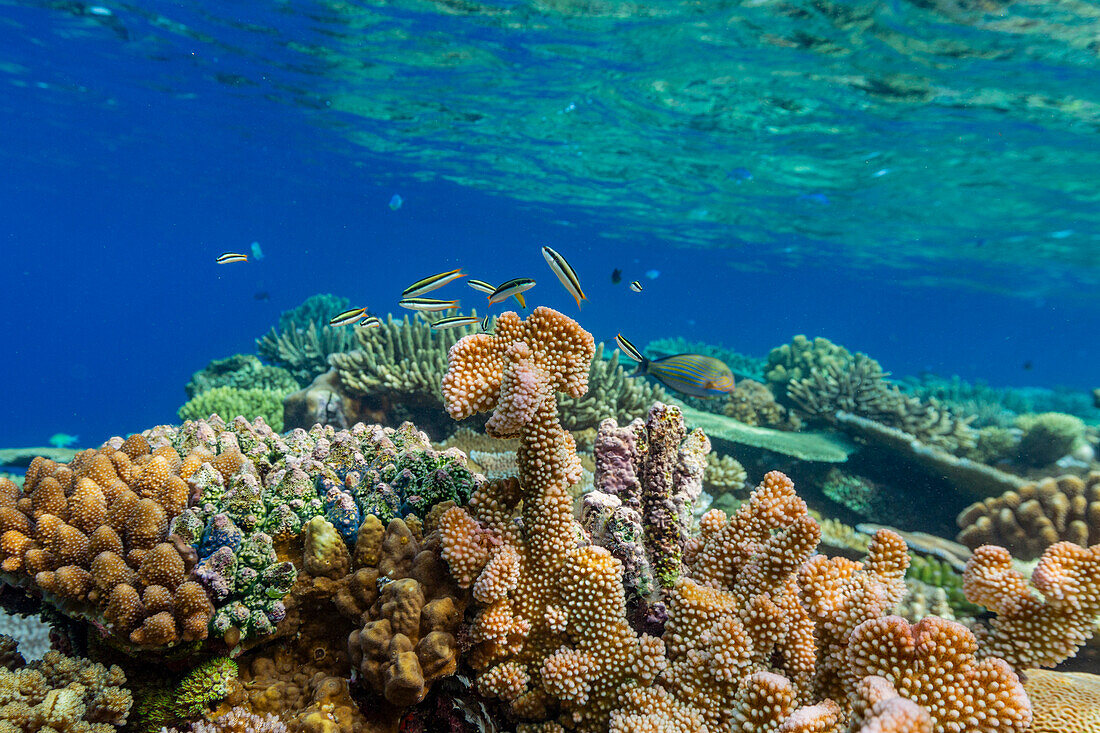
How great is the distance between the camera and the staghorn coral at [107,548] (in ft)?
6.88

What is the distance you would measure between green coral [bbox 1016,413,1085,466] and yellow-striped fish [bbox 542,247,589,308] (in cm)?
887

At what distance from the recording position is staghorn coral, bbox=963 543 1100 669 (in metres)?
1.78

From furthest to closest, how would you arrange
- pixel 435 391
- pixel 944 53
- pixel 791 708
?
1. pixel 944 53
2. pixel 435 391
3. pixel 791 708

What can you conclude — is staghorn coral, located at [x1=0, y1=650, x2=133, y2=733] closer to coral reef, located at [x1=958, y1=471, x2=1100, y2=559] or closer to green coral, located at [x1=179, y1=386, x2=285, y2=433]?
green coral, located at [x1=179, y1=386, x2=285, y2=433]

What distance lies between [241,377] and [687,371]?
8.50 meters

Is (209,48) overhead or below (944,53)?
below

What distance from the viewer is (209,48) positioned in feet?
61.2

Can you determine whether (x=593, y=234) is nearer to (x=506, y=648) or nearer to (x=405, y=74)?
(x=405, y=74)

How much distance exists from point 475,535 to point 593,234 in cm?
4798

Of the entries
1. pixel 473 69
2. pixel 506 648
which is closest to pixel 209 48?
pixel 473 69

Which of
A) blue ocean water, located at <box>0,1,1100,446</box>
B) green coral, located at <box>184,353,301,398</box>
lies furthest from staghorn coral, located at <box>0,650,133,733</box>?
blue ocean water, located at <box>0,1,1100,446</box>

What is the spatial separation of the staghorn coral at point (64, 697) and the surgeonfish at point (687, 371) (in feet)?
14.7

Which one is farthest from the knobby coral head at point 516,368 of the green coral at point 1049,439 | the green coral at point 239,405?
the green coral at point 1049,439

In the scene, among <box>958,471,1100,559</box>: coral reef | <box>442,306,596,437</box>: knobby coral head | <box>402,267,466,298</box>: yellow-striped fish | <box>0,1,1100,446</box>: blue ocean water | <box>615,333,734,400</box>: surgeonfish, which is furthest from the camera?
<box>0,1,1100,446</box>: blue ocean water
